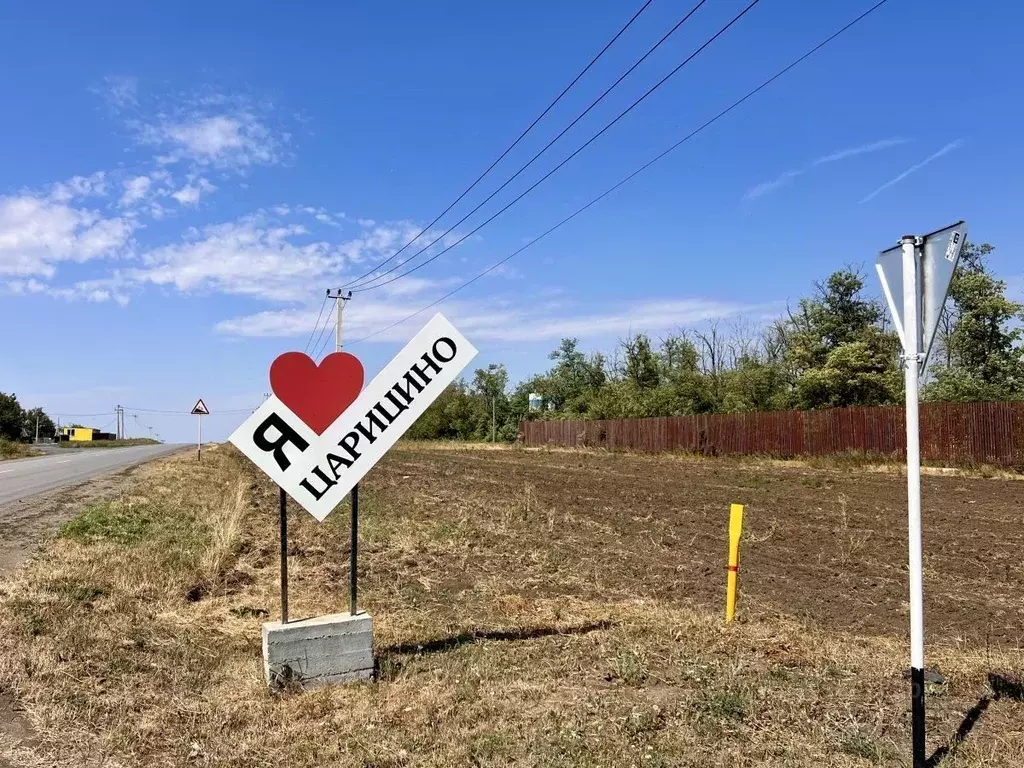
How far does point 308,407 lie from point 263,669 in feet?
6.08

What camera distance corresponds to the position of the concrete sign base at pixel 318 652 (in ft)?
16.7

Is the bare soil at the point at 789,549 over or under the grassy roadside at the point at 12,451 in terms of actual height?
over

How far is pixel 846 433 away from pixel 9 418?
→ 89.6 m

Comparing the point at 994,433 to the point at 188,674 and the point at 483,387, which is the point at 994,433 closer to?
the point at 188,674

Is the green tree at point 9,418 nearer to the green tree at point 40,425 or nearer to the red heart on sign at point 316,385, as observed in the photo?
the green tree at point 40,425

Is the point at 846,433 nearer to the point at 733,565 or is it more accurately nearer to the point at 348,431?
the point at 733,565

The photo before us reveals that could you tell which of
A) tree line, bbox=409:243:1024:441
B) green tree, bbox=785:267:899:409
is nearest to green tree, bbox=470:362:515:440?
tree line, bbox=409:243:1024:441

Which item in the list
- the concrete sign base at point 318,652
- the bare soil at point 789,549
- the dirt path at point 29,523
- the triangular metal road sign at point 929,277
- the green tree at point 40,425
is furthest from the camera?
the green tree at point 40,425

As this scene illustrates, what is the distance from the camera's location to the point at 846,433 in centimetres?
3200

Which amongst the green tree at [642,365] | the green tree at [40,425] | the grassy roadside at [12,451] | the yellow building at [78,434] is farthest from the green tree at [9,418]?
the green tree at [642,365]

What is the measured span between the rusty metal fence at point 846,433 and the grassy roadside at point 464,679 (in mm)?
22589

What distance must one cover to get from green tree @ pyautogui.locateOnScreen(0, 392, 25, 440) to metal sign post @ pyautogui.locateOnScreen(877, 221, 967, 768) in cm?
9780

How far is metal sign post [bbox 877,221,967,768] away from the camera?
3713mm

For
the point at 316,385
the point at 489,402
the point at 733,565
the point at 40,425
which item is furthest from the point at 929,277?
the point at 40,425
